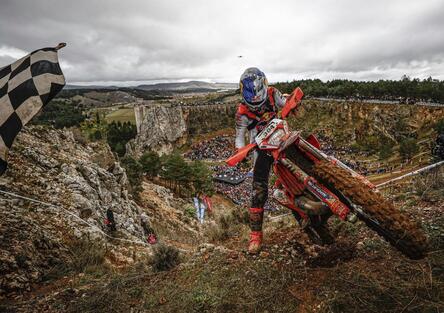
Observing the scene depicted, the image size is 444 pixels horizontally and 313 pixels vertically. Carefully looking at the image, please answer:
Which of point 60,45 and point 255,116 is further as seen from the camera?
point 255,116

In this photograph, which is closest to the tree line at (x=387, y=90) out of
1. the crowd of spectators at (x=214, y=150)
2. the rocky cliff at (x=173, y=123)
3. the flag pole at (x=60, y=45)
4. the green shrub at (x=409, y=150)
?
the green shrub at (x=409, y=150)

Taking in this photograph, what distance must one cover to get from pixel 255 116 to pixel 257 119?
0.07 m

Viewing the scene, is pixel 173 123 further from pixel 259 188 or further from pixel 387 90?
pixel 259 188

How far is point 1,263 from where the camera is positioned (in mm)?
4598

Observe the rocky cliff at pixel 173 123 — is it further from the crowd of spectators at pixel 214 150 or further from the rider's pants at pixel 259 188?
the rider's pants at pixel 259 188

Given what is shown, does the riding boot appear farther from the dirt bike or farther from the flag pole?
the flag pole

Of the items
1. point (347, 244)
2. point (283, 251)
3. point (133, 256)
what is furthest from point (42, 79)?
point (133, 256)

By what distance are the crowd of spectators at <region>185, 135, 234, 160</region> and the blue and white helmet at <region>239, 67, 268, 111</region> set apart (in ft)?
219

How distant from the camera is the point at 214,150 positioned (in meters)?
80.4

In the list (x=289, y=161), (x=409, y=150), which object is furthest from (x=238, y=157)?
(x=409, y=150)

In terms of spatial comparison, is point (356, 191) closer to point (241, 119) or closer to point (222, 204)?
point (241, 119)

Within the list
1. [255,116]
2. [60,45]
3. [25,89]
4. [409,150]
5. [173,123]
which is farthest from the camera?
[173,123]

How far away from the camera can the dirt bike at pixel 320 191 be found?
3.10 meters

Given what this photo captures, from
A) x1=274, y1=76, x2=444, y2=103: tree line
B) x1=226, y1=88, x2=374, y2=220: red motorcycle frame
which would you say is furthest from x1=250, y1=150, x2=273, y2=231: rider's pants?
Result: x1=274, y1=76, x2=444, y2=103: tree line
